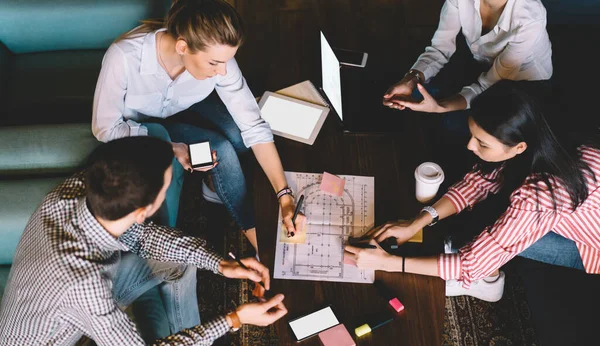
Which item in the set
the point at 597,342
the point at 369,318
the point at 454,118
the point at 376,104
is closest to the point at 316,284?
the point at 369,318

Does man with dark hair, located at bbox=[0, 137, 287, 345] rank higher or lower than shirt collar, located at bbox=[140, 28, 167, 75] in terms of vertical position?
lower

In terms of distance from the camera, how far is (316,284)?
136 cm

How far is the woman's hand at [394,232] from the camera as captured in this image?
143 centimetres

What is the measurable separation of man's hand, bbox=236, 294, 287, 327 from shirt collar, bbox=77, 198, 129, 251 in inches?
14.8

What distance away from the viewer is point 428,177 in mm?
1468

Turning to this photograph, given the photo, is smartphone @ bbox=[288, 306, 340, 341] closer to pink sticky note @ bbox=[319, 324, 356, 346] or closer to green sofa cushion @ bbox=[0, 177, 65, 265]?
pink sticky note @ bbox=[319, 324, 356, 346]

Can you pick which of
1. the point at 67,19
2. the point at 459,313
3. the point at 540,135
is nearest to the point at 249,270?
the point at 540,135

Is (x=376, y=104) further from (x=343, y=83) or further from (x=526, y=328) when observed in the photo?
(x=526, y=328)

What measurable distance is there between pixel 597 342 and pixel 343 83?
3.60 ft

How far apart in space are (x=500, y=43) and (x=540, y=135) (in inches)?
22.2

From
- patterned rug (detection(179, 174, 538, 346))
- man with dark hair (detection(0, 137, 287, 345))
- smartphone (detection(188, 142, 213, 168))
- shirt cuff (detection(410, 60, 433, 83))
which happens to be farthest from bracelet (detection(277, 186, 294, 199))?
shirt cuff (detection(410, 60, 433, 83))

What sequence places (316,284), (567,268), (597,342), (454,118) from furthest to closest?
(454,118) → (567,268) → (597,342) → (316,284)

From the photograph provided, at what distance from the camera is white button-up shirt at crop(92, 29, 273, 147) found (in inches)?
63.5

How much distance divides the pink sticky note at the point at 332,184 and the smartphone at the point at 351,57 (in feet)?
1.55
